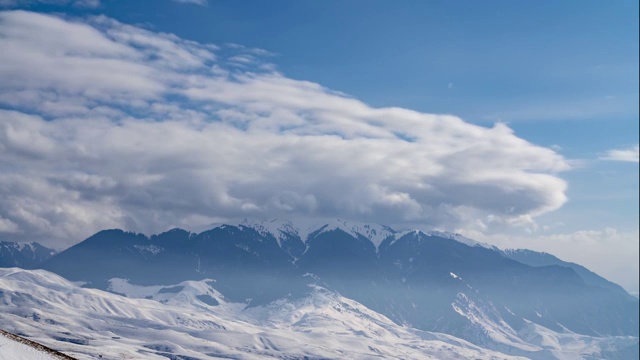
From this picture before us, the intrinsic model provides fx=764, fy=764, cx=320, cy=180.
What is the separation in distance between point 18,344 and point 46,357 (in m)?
6.23

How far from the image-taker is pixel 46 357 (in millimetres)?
121812

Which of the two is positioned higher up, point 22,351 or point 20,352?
point 22,351

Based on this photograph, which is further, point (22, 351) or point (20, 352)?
point (22, 351)

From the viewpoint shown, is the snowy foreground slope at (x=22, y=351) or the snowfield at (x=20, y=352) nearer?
the snowfield at (x=20, y=352)

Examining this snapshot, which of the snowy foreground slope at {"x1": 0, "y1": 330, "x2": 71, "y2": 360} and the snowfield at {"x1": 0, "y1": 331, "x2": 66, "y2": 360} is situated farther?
the snowy foreground slope at {"x1": 0, "y1": 330, "x2": 71, "y2": 360}

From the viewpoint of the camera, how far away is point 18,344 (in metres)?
124
